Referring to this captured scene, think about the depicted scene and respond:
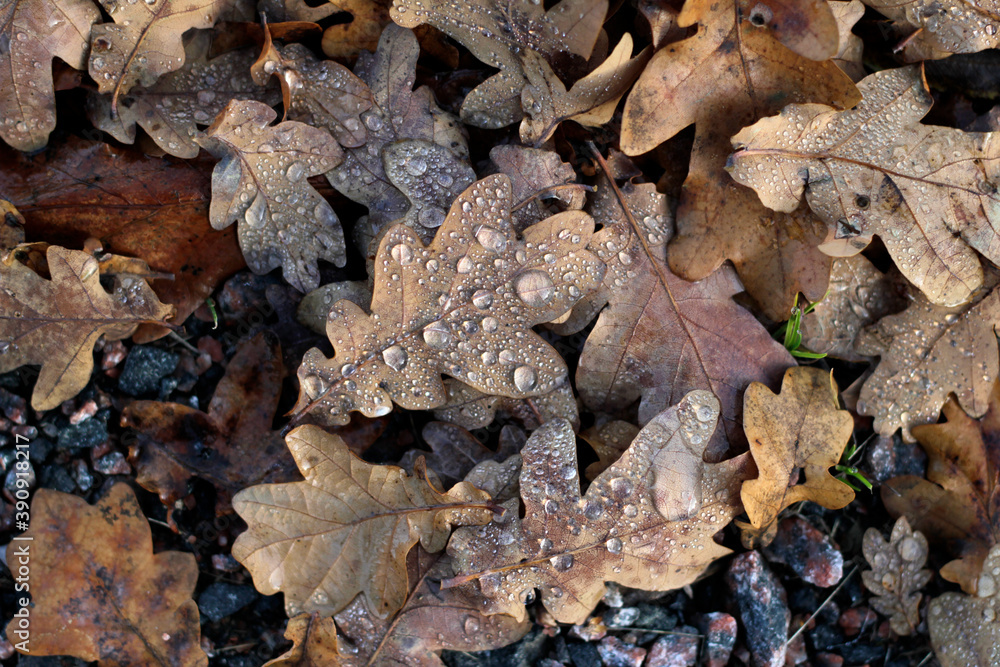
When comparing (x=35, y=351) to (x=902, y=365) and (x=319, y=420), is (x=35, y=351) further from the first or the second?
(x=902, y=365)

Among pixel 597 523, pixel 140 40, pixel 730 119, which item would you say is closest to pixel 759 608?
pixel 597 523

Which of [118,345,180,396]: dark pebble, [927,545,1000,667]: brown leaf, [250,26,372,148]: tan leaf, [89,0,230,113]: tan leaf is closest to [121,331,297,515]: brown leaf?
[118,345,180,396]: dark pebble

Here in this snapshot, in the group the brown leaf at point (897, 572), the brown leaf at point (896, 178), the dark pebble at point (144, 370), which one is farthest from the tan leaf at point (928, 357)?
the dark pebble at point (144, 370)

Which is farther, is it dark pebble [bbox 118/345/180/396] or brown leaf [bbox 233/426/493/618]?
dark pebble [bbox 118/345/180/396]

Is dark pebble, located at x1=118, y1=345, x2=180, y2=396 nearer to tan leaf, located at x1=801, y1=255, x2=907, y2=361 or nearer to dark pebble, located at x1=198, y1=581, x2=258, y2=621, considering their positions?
dark pebble, located at x1=198, y1=581, x2=258, y2=621

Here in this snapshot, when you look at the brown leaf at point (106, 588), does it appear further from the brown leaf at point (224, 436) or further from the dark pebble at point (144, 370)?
the dark pebble at point (144, 370)
